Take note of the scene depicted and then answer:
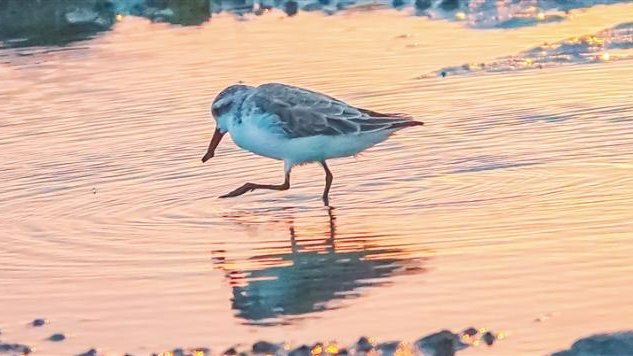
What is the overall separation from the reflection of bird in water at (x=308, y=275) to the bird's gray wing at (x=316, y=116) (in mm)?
1300

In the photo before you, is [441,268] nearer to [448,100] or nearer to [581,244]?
[581,244]

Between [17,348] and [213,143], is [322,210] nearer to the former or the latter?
[213,143]

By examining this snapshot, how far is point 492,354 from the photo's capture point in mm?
5906

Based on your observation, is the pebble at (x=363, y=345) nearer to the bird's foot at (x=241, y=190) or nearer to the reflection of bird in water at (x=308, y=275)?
the reflection of bird in water at (x=308, y=275)

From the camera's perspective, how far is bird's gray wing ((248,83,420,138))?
9297 millimetres

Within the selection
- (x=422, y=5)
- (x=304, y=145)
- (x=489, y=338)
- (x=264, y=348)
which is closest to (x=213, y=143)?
(x=304, y=145)

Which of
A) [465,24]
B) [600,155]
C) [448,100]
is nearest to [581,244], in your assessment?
[600,155]

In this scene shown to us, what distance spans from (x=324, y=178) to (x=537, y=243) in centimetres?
264

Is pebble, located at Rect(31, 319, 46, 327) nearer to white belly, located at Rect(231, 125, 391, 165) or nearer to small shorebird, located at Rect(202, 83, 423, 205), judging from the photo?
small shorebird, located at Rect(202, 83, 423, 205)

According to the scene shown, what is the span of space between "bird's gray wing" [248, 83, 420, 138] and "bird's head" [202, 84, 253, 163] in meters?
0.21

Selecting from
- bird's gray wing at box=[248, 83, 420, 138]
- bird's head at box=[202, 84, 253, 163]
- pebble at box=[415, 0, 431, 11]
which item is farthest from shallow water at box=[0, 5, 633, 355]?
pebble at box=[415, 0, 431, 11]

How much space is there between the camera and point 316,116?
9.44 metres

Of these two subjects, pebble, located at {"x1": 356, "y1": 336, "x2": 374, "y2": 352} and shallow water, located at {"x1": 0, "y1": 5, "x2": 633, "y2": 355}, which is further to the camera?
shallow water, located at {"x1": 0, "y1": 5, "x2": 633, "y2": 355}

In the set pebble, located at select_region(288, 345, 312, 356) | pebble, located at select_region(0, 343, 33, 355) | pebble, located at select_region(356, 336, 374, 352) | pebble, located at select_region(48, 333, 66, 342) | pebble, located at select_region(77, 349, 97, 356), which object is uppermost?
pebble, located at select_region(356, 336, 374, 352)
